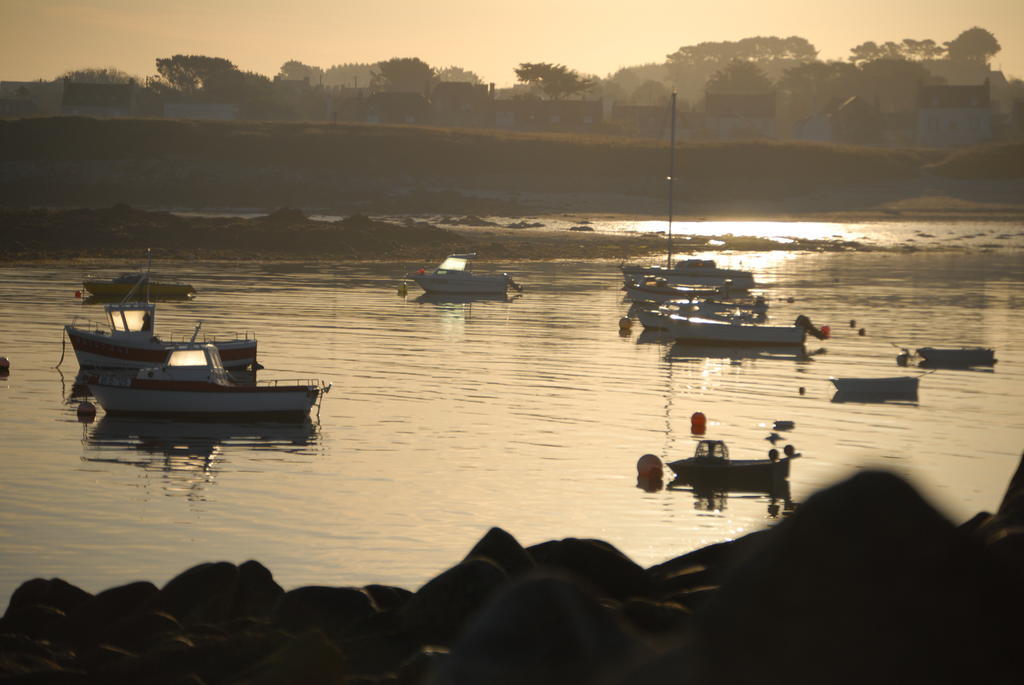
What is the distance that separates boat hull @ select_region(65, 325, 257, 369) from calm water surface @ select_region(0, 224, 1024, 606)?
3.89 feet

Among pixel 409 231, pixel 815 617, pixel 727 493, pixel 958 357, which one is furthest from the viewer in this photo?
pixel 409 231

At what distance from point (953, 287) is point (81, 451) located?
50.8 meters

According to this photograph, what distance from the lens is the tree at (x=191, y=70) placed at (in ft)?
548

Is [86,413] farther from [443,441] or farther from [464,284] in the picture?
[464,284]

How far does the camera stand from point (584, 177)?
121 metres

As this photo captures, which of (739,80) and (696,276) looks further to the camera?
(739,80)

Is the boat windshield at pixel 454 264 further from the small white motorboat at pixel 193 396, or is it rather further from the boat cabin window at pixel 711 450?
the boat cabin window at pixel 711 450

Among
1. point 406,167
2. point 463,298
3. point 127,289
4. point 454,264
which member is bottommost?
point 463,298

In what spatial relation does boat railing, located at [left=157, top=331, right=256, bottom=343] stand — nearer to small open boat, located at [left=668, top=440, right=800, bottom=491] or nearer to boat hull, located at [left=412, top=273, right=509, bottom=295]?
boat hull, located at [left=412, top=273, right=509, bottom=295]

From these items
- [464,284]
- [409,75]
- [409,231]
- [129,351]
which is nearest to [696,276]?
[464,284]

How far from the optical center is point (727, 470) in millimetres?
22281

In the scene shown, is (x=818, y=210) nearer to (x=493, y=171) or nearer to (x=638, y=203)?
(x=638, y=203)

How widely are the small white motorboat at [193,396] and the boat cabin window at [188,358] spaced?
672 millimetres

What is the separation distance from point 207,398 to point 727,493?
39.1ft
